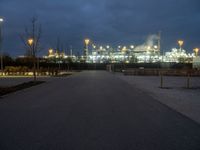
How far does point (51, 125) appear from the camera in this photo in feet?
28.1

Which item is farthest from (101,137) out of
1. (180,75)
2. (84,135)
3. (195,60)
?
(195,60)

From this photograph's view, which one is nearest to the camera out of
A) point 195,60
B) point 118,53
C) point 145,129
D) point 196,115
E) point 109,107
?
point 145,129

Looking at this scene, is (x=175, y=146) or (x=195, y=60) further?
(x=195, y=60)

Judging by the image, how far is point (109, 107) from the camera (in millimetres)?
12250

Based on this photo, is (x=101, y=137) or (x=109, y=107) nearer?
(x=101, y=137)

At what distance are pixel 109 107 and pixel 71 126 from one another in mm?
4014

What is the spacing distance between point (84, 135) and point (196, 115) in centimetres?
510

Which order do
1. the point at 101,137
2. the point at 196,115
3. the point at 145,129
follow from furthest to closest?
the point at 196,115 < the point at 145,129 < the point at 101,137

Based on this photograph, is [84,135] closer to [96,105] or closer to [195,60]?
[96,105]

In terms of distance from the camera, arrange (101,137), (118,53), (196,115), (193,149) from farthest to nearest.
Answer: (118,53) → (196,115) → (101,137) → (193,149)

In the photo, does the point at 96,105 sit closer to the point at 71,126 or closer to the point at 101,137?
the point at 71,126

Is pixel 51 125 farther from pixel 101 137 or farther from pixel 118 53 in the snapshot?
pixel 118 53

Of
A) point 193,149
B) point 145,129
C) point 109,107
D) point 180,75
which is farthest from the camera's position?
point 180,75

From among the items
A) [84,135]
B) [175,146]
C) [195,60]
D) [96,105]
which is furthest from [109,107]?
[195,60]
